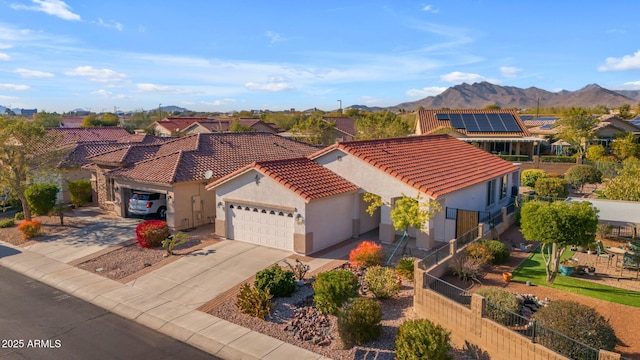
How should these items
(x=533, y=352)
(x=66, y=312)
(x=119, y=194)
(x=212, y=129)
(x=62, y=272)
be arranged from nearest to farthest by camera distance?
(x=533, y=352), (x=66, y=312), (x=62, y=272), (x=119, y=194), (x=212, y=129)

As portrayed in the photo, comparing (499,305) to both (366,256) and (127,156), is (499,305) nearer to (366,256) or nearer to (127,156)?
(366,256)

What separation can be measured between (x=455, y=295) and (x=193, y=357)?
25.4 ft

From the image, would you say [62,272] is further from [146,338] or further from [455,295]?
[455,295]

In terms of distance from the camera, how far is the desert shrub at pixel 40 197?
27.5 metres

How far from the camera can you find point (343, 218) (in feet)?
72.2


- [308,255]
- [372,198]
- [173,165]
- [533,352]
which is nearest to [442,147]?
[372,198]

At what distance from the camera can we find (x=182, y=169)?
25750 millimetres

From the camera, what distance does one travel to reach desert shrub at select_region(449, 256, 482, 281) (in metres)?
16.7

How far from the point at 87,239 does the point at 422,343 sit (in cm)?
1883

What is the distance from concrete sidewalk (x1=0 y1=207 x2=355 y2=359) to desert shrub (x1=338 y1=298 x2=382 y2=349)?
3.32 ft

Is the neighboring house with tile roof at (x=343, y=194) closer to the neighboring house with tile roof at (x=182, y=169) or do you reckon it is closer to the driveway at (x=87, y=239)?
the neighboring house with tile roof at (x=182, y=169)

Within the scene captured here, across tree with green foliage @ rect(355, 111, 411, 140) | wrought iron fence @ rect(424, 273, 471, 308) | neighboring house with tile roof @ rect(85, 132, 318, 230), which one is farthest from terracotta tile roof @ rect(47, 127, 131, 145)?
wrought iron fence @ rect(424, 273, 471, 308)

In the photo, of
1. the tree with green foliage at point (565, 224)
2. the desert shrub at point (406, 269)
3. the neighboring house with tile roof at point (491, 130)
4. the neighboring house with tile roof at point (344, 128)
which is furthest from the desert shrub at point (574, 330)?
the neighboring house with tile roof at point (344, 128)

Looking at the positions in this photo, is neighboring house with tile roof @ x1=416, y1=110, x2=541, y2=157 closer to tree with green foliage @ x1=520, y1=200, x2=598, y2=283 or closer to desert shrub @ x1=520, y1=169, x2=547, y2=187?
desert shrub @ x1=520, y1=169, x2=547, y2=187
